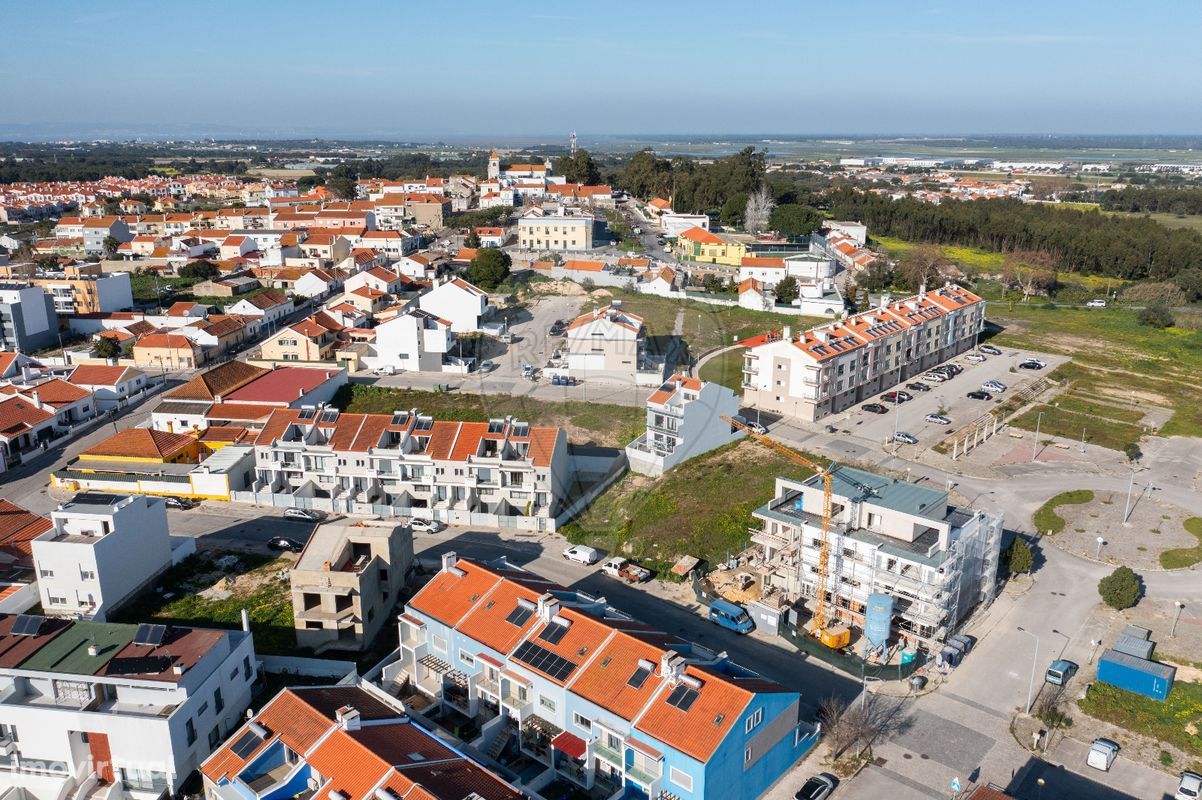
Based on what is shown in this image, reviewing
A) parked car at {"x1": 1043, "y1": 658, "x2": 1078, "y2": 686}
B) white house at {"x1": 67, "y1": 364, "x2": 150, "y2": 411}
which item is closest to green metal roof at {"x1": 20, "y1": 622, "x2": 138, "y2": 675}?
parked car at {"x1": 1043, "y1": 658, "x2": 1078, "y2": 686}

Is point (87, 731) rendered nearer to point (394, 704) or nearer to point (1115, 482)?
point (394, 704)

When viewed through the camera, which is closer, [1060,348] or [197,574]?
[197,574]

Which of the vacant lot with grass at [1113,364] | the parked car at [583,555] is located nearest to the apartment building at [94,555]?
the parked car at [583,555]

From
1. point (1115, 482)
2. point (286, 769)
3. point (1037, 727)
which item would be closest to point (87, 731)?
point (286, 769)

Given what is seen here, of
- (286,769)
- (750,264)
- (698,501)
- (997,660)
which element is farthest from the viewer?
(750,264)

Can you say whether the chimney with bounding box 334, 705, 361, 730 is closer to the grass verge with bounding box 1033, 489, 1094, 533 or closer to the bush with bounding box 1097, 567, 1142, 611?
the bush with bounding box 1097, 567, 1142, 611

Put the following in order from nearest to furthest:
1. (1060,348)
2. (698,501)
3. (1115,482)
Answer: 1. (698,501)
2. (1115,482)
3. (1060,348)

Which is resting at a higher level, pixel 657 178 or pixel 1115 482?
pixel 657 178
